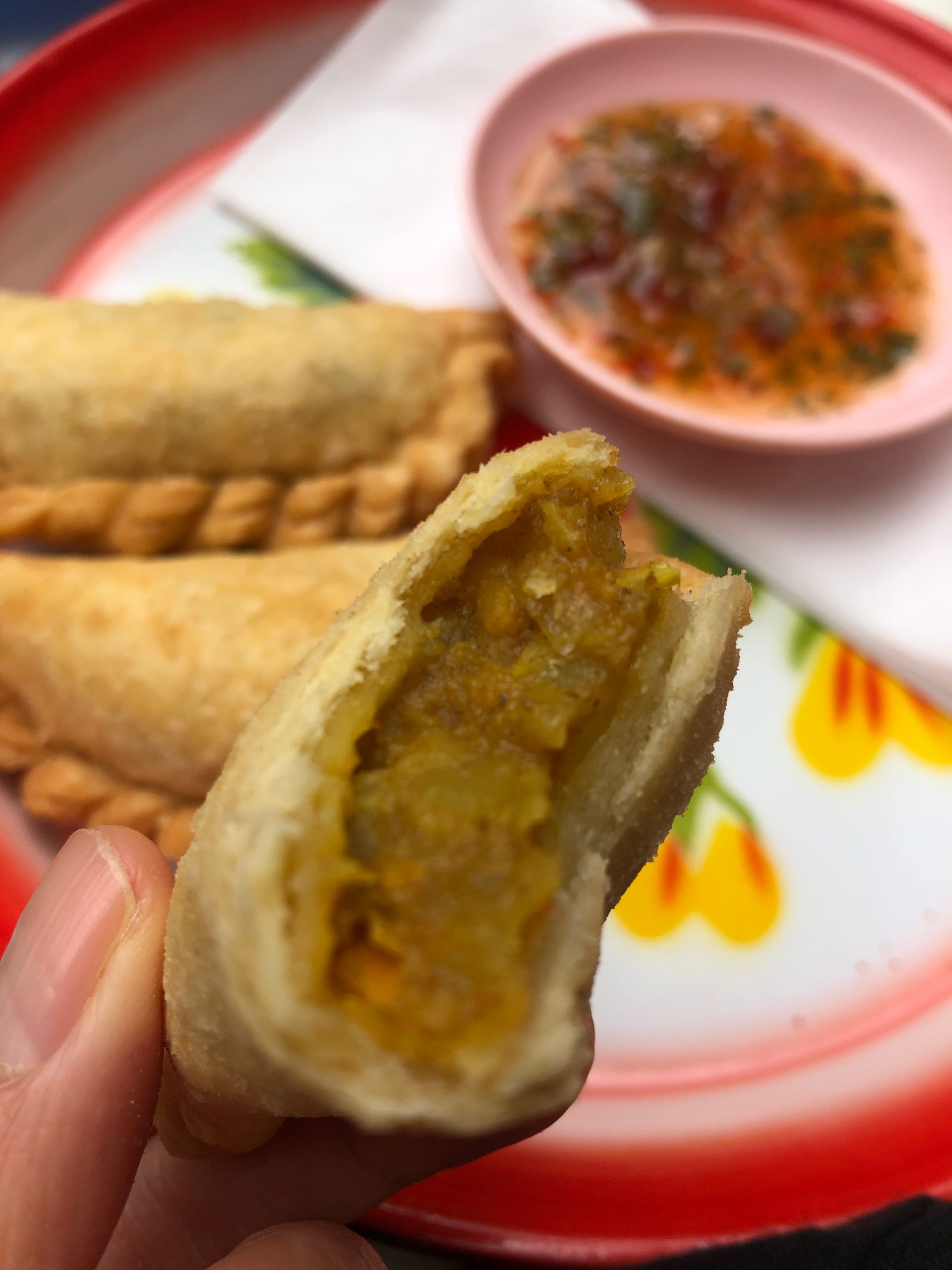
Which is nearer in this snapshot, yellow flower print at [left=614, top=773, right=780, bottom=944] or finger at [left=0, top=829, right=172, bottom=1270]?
finger at [left=0, top=829, right=172, bottom=1270]

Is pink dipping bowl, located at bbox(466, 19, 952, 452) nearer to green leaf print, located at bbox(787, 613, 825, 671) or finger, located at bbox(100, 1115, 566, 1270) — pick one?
green leaf print, located at bbox(787, 613, 825, 671)

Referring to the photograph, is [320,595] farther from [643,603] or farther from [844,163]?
[844,163]

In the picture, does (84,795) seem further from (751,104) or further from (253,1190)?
(751,104)

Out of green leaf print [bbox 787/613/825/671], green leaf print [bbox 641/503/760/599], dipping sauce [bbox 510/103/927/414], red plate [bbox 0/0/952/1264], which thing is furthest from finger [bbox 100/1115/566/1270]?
dipping sauce [bbox 510/103/927/414]

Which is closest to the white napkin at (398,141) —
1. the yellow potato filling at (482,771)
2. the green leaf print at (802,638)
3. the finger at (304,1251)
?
the green leaf print at (802,638)

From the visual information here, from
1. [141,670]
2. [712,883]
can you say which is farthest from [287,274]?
[712,883]

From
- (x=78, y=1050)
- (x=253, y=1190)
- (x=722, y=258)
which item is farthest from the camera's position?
(x=722, y=258)
